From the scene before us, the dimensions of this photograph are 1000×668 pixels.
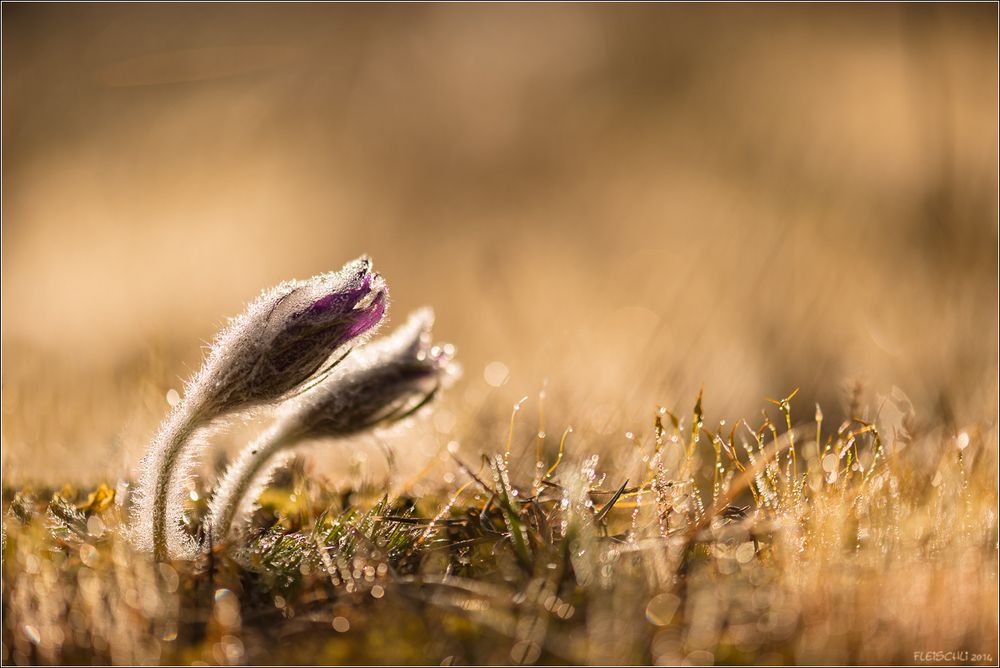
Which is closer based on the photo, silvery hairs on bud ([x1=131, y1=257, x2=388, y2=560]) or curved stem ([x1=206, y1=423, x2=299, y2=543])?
silvery hairs on bud ([x1=131, y1=257, x2=388, y2=560])

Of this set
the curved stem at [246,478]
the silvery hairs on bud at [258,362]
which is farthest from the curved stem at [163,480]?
the curved stem at [246,478]

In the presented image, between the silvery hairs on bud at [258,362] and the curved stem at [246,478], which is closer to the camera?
the silvery hairs on bud at [258,362]

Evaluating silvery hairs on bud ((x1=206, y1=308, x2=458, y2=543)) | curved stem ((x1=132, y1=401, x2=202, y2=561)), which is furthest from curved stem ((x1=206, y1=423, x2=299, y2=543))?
curved stem ((x1=132, y1=401, x2=202, y2=561))

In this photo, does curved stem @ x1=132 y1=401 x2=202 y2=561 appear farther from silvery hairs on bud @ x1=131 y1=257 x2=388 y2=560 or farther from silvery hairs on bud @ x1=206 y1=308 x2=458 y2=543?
silvery hairs on bud @ x1=206 y1=308 x2=458 y2=543

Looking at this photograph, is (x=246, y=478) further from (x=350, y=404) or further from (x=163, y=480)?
(x=350, y=404)

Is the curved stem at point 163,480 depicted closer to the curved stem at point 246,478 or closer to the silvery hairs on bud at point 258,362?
the silvery hairs on bud at point 258,362
